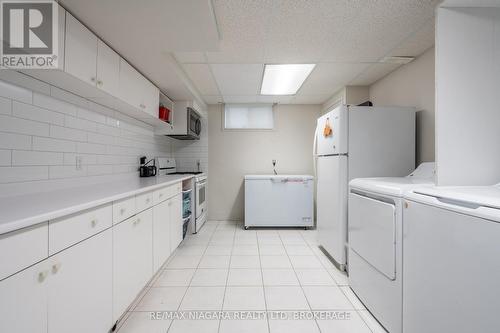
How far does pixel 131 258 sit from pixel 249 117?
3239mm

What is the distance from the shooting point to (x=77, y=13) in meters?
1.35

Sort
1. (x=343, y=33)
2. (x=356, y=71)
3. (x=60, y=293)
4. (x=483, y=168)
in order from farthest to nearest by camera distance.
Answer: (x=356, y=71) → (x=343, y=33) → (x=483, y=168) → (x=60, y=293)

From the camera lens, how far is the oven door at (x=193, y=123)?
3321 millimetres

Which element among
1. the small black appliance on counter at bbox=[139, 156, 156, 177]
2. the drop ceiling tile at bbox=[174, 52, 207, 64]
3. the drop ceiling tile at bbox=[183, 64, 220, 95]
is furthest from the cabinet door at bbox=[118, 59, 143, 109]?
the small black appliance on counter at bbox=[139, 156, 156, 177]

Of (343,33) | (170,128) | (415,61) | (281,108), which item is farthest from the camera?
(281,108)

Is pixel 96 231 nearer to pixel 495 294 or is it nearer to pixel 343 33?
pixel 495 294

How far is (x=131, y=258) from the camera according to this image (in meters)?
1.46

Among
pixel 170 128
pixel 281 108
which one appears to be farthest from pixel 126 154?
pixel 281 108

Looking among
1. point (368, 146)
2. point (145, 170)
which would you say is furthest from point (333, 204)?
point (145, 170)

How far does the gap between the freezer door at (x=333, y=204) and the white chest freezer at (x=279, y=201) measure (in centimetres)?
85

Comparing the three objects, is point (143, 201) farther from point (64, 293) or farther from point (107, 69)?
point (107, 69)

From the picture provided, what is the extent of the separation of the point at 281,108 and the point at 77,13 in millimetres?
3280

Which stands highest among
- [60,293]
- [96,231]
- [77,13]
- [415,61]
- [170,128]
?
[415,61]

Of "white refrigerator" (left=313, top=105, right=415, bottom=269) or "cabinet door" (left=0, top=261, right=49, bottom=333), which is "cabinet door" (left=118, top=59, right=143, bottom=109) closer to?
"cabinet door" (left=0, top=261, right=49, bottom=333)
